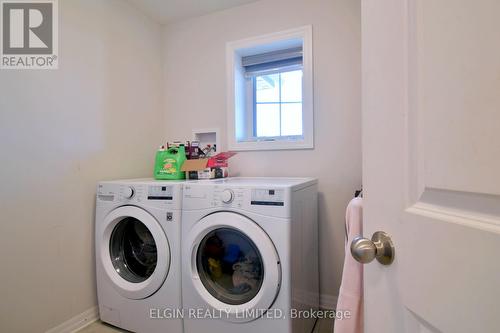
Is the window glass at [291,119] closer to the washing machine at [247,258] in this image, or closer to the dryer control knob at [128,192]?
the washing machine at [247,258]

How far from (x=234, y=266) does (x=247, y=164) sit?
79 centimetres

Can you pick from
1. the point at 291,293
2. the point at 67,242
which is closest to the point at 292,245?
the point at 291,293

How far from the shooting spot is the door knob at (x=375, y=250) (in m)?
0.43

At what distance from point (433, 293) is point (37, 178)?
1690mm

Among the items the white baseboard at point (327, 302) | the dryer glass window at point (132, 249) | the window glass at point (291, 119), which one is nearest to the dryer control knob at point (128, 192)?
the dryer glass window at point (132, 249)

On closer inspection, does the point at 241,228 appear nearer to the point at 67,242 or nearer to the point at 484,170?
the point at 484,170

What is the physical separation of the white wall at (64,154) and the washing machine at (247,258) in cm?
74

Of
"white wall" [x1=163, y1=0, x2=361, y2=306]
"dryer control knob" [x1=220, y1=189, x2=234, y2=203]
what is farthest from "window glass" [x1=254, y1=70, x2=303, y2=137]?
"dryer control knob" [x1=220, y1=189, x2=234, y2=203]

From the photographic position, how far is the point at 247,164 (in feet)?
6.08

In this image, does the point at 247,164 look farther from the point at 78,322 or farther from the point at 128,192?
the point at 78,322

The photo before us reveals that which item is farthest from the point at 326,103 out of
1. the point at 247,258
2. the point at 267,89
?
the point at 247,258

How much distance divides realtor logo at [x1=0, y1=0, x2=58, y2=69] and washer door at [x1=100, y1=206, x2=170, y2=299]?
3.01 feet

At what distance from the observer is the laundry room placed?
337mm

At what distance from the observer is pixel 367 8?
19.0 inches
